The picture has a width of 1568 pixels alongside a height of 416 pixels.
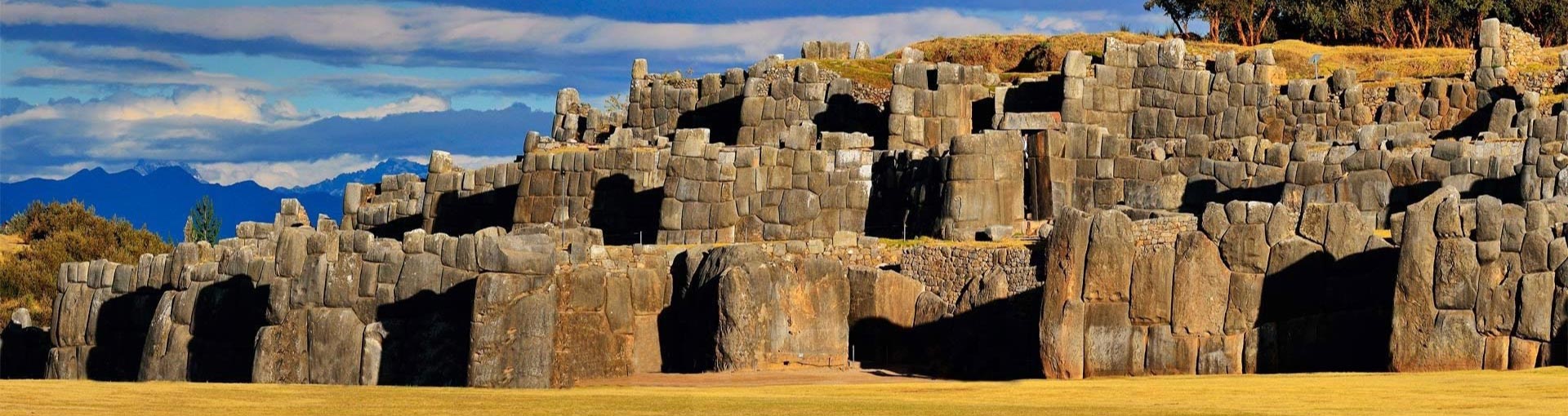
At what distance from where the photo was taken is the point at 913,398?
35.6 metres

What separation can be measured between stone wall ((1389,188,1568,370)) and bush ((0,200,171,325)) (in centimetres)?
3787

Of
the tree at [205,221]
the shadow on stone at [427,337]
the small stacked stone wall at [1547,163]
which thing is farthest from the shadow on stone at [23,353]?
the tree at [205,221]

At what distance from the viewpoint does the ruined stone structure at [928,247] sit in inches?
1539

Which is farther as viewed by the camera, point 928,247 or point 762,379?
point 928,247

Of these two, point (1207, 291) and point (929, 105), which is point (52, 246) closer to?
point (929, 105)

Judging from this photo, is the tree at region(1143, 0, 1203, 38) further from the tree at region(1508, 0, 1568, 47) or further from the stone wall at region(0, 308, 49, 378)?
the stone wall at region(0, 308, 49, 378)

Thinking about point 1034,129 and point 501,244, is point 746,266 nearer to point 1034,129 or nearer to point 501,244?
point 501,244

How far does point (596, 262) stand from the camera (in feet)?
148

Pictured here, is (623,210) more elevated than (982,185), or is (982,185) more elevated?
(982,185)

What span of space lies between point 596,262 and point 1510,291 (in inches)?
579

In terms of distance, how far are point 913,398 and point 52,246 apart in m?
44.5

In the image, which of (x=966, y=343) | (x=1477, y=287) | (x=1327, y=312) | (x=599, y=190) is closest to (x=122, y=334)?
(x=599, y=190)

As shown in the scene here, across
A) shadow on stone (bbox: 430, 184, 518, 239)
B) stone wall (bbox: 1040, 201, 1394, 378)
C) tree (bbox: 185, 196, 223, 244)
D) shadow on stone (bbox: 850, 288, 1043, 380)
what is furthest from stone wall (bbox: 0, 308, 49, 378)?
tree (bbox: 185, 196, 223, 244)

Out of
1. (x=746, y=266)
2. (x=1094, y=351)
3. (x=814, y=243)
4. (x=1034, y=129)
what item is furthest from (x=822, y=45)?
(x=1094, y=351)
